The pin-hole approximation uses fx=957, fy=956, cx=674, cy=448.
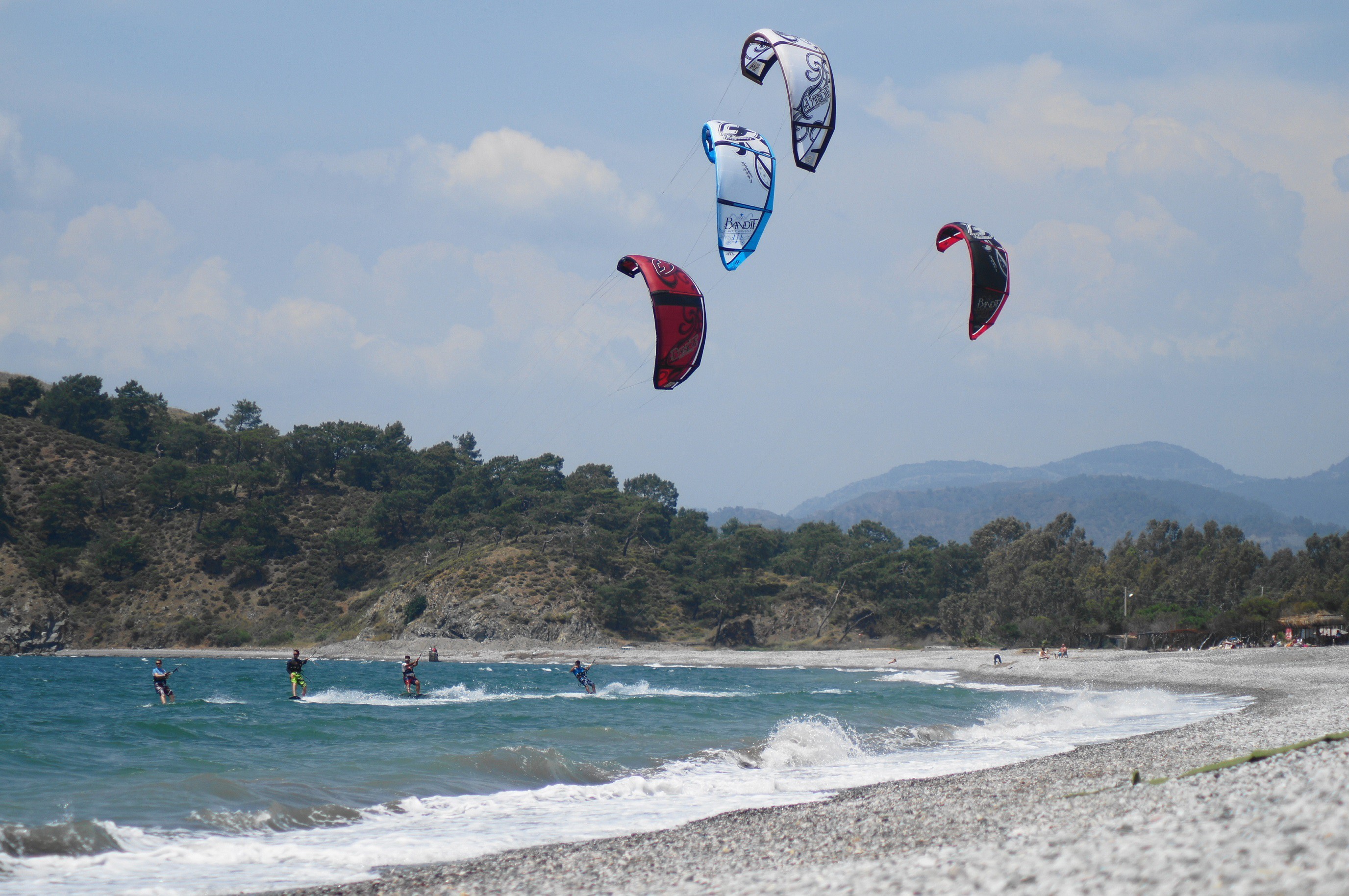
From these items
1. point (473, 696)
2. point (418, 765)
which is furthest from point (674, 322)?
point (473, 696)

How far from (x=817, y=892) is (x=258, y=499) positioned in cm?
9311

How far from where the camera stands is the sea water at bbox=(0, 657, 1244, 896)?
373 inches

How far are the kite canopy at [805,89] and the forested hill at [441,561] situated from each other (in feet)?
183

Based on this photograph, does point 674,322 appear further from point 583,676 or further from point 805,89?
point 583,676

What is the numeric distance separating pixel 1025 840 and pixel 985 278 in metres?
14.3

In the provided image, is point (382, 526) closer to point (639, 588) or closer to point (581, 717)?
point (639, 588)

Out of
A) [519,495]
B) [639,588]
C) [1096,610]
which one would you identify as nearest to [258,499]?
[519,495]

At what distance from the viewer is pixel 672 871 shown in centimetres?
777

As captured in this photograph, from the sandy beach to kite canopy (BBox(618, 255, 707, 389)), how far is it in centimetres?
848

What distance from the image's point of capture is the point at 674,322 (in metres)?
18.0

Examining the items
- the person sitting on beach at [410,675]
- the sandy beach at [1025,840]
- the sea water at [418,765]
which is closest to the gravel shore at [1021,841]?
the sandy beach at [1025,840]

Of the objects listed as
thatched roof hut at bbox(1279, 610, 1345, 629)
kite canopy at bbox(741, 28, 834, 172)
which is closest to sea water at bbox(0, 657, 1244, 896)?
kite canopy at bbox(741, 28, 834, 172)

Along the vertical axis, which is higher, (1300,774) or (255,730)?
(1300,774)

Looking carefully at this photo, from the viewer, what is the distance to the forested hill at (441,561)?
76.7 metres
